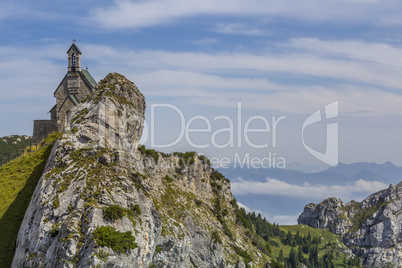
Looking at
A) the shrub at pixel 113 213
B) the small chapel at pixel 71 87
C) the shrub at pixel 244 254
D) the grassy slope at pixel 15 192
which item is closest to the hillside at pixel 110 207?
the shrub at pixel 113 213

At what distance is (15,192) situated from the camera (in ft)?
218

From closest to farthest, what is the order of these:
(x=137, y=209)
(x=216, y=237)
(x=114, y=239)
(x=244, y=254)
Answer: (x=114, y=239) < (x=137, y=209) < (x=216, y=237) < (x=244, y=254)

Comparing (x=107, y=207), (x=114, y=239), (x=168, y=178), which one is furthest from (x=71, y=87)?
(x=114, y=239)

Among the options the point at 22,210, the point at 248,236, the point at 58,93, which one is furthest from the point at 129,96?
the point at 248,236

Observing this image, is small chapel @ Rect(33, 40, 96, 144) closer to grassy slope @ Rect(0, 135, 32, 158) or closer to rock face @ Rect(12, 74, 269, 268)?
rock face @ Rect(12, 74, 269, 268)

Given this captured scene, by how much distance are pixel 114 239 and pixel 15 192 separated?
26904 mm

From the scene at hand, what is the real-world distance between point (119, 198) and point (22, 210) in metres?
19.3

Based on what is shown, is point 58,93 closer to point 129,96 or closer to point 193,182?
point 129,96

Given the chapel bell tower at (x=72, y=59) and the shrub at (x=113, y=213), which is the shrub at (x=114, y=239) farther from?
the chapel bell tower at (x=72, y=59)

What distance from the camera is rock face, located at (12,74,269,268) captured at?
4691cm

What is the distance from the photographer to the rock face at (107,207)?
154 feet

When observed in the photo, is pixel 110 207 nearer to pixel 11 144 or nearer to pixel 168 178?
pixel 168 178

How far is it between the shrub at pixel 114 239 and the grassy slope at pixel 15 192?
1671 centimetres

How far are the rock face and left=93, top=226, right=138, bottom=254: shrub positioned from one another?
10 cm
